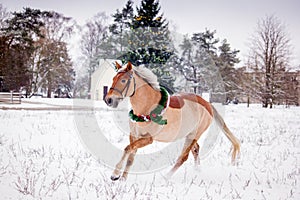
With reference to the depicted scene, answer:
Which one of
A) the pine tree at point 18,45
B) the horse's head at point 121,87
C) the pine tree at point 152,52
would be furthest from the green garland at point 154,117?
the pine tree at point 18,45

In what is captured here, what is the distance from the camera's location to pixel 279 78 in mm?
22203

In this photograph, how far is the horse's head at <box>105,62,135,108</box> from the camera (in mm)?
3109

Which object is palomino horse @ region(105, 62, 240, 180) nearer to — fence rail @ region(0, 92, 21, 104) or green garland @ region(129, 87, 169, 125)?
green garland @ region(129, 87, 169, 125)

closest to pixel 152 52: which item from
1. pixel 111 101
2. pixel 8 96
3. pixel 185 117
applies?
pixel 185 117

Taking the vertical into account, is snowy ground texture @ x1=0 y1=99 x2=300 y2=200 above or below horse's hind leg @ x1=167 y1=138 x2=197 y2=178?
below

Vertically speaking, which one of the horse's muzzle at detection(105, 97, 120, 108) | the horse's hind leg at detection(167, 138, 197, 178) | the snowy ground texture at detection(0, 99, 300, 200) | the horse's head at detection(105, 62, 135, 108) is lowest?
the snowy ground texture at detection(0, 99, 300, 200)

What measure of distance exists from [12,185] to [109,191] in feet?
4.41

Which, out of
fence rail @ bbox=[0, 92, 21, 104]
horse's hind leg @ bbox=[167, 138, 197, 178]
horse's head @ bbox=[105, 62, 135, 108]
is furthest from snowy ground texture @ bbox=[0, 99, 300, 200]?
fence rail @ bbox=[0, 92, 21, 104]

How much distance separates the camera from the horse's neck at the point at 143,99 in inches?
133

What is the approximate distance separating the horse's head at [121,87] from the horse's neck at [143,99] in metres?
0.11

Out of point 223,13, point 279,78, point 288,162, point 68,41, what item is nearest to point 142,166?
point 288,162

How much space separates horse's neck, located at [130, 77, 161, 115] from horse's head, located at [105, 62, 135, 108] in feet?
0.37

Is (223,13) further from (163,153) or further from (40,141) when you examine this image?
(40,141)

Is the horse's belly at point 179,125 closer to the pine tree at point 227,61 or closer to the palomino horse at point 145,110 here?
the palomino horse at point 145,110
